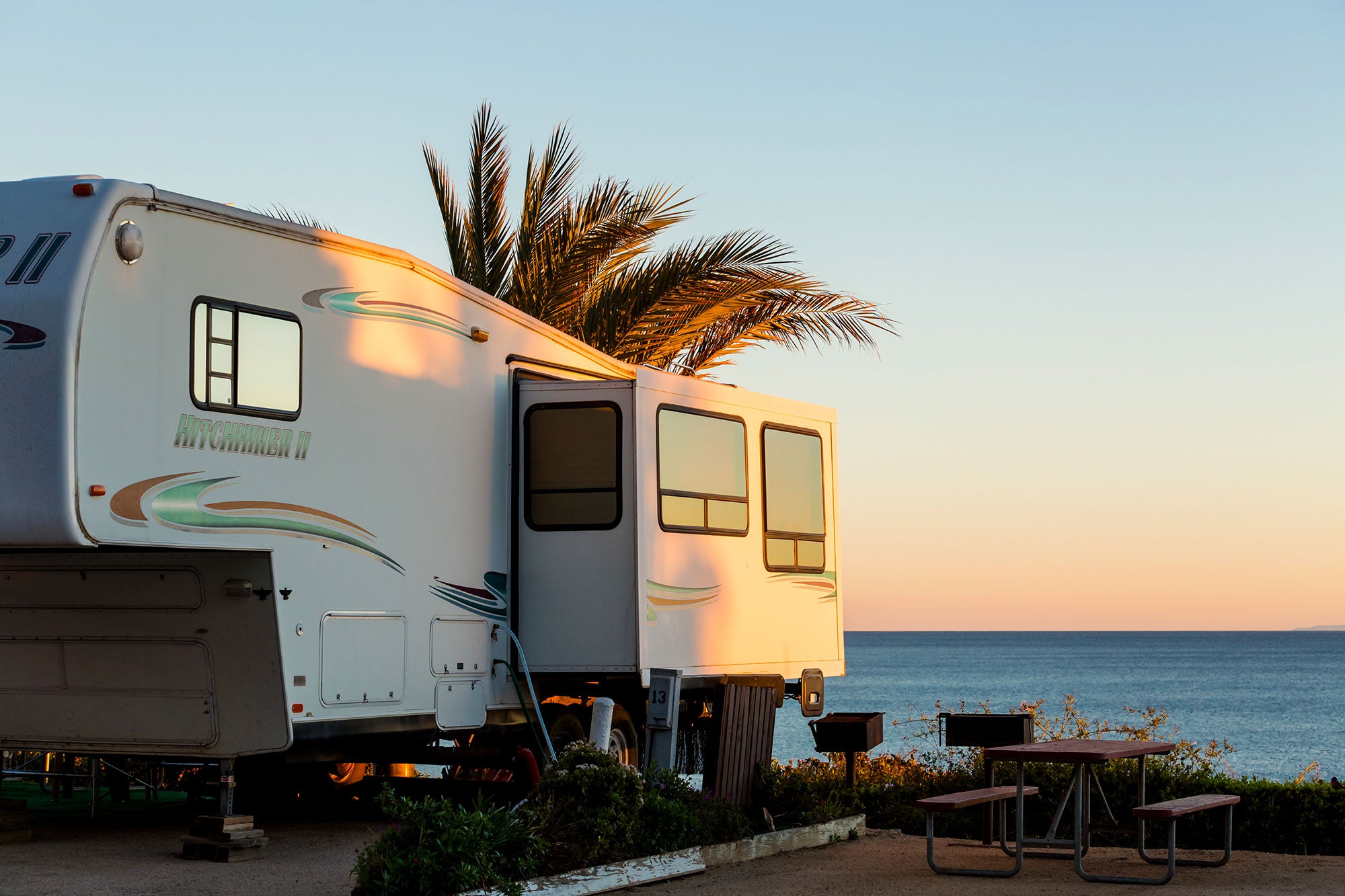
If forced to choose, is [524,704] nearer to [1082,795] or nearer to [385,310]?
[385,310]

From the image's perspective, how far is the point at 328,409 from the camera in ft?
28.3

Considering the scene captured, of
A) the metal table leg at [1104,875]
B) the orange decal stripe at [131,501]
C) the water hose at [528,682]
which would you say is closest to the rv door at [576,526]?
the water hose at [528,682]

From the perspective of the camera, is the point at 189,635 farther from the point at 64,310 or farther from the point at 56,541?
the point at 64,310

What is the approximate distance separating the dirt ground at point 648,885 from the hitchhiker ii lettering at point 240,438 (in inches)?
Result: 91.5

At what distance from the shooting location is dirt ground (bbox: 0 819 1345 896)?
24.6 feet

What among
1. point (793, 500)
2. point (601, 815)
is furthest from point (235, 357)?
point (793, 500)

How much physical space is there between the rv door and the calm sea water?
53.5 ft

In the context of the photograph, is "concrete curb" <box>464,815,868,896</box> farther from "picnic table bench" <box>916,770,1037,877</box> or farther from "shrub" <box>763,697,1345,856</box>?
"picnic table bench" <box>916,770,1037,877</box>

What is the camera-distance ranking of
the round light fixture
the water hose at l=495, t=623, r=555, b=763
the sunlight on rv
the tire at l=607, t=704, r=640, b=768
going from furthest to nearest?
the tire at l=607, t=704, r=640, b=768, the water hose at l=495, t=623, r=555, b=763, the sunlight on rv, the round light fixture

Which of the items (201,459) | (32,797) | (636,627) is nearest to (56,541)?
(201,459)

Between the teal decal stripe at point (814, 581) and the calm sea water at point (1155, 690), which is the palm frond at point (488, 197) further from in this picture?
the calm sea water at point (1155, 690)

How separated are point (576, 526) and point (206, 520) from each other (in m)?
2.99

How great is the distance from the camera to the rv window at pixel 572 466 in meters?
10.1

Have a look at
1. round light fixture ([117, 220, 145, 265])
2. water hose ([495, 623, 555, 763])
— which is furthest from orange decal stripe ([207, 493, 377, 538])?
water hose ([495, 623, 555, 763])
